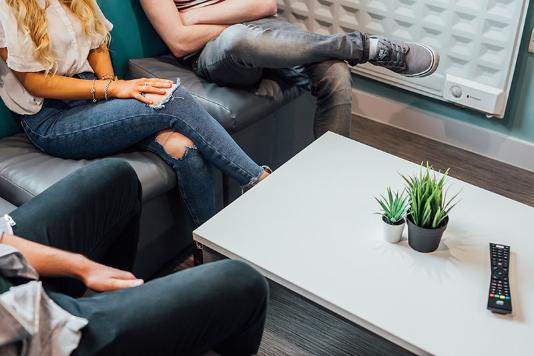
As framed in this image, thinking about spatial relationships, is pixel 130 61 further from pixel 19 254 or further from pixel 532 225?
pixel 532 225

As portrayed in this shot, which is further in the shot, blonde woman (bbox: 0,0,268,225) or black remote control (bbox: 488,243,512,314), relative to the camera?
blonde woman (bbox: 0,0,268,225)

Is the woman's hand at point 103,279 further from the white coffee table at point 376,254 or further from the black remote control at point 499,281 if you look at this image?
the black remote control at point 499,281

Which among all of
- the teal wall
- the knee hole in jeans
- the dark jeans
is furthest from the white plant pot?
the teal wall

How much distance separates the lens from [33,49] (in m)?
1.69

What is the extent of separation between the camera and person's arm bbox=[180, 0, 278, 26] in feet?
7.11

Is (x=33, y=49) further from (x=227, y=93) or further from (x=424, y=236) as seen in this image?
(x=424, y=236)

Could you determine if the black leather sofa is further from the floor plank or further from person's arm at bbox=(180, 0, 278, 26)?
the floor plank

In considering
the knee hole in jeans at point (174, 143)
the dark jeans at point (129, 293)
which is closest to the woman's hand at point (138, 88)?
the knee hole in jeans at point (174, 143)

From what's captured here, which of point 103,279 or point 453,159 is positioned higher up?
point 103,279

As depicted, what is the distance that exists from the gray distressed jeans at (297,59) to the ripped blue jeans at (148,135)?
26 centimetres

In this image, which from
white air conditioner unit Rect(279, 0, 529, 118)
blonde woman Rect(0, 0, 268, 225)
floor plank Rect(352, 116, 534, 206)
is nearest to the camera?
blonde woman Rect(0, 0, 268, 225)

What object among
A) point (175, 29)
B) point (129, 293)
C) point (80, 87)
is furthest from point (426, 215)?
point (175, 29)

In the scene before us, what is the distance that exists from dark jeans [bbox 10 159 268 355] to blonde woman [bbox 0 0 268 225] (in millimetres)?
279

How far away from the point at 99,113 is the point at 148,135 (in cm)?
15
